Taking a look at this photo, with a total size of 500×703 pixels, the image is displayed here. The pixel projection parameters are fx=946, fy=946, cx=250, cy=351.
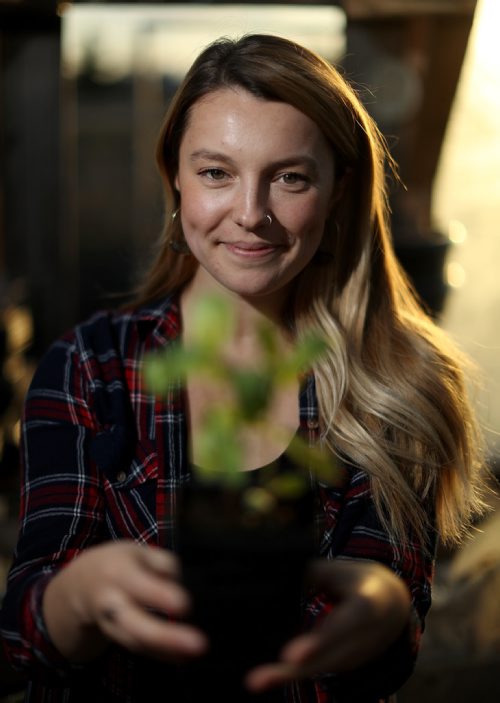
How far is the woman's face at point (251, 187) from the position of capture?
1.28 metres

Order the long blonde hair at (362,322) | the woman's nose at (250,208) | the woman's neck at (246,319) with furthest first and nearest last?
the woman's neck at (246,319), the long blonde hair at (362,322), the woman's nose at (250,208)

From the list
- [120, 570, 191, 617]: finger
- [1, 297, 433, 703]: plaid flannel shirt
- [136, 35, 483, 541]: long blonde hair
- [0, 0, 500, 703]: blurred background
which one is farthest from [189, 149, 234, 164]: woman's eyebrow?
[0, 0, 500, 703]: blurred background

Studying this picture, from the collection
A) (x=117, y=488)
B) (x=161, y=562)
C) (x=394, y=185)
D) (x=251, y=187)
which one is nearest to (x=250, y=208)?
(x=251, y=187)

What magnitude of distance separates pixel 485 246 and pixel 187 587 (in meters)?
2.70

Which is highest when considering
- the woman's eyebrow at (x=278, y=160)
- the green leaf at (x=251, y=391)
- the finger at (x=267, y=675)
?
the woman's eyebrow at (x=278, y=160)

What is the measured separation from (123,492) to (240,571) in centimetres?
62

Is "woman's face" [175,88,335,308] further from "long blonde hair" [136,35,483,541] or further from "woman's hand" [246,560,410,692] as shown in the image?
"woman's hand" [246,560,410,692]

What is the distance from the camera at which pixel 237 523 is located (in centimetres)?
82

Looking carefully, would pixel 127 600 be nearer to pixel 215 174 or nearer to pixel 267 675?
pixel 267 675

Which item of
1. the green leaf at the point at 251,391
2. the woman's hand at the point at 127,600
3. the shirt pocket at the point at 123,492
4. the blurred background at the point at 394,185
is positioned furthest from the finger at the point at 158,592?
the blurred background at the point at 394,185

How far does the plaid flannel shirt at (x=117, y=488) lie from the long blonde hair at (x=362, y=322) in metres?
0.05

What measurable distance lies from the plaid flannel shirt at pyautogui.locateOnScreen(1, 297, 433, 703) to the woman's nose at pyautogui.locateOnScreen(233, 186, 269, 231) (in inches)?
12.5

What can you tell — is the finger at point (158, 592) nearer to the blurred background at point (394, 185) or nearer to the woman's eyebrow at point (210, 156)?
the woman's eyebrow at point (210, 156)

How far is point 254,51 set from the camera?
1384mm
